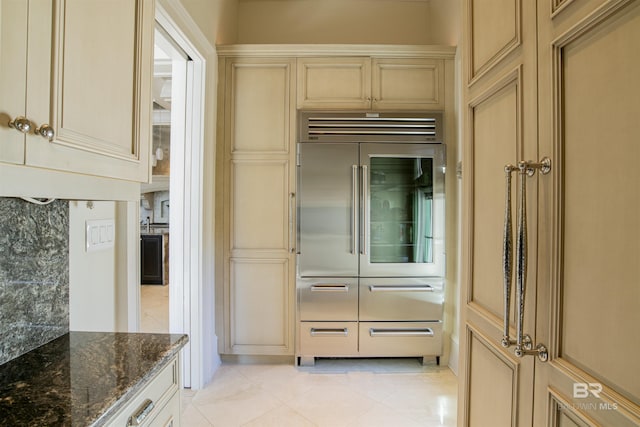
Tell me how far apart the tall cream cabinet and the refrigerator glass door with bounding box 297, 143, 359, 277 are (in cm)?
13

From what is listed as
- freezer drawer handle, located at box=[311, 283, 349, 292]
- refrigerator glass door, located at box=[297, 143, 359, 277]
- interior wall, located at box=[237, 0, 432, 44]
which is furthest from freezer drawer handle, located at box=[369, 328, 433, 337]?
interior wall, located at box=[237, 0, 432, 44]

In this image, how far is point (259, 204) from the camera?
2.53 m

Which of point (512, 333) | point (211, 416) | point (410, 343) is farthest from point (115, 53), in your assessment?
point (410, 343)

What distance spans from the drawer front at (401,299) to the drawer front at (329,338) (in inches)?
6.5

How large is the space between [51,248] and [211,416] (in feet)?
4.70

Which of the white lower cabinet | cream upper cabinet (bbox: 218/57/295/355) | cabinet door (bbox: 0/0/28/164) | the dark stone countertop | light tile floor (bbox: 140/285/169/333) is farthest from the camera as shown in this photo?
light tile floor (bbox: 140/285/169/333)

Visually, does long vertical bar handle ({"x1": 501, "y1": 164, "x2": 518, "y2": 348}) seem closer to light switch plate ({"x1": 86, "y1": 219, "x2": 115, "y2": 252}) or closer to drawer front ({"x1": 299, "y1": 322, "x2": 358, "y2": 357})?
light switch plate ({"x1": 86, "y1": 219, "x2": 115, "y2": 252})

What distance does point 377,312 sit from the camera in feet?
8.11

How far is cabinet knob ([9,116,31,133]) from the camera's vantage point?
567mm

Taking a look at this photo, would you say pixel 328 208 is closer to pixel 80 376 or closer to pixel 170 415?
pixel 170 415

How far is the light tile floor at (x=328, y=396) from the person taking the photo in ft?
6.22

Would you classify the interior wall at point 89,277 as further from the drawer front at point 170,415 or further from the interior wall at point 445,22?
the interior wall at point 445,22

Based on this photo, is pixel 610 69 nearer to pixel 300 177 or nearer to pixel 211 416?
pixel 300 177

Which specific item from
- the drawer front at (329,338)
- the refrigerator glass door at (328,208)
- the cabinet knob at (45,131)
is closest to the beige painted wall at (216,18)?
the refrigerator glass door at (328,208)
